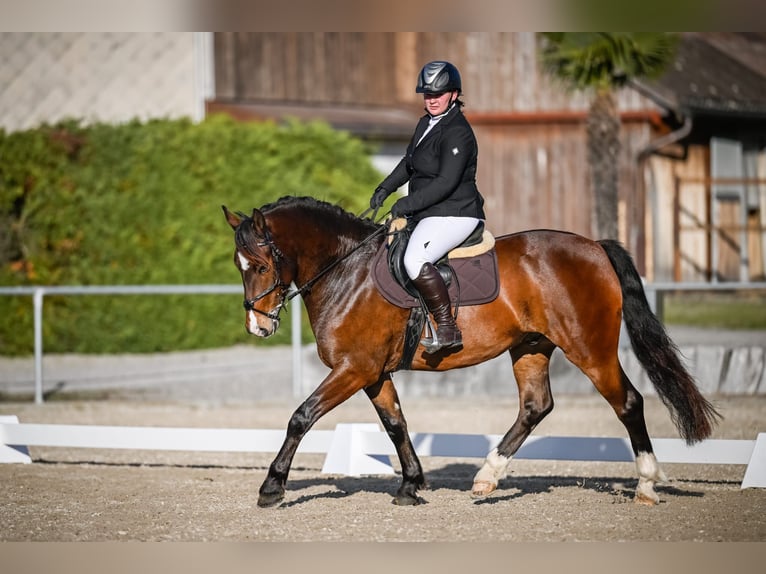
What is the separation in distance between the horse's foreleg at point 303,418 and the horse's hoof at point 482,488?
118 centimetres

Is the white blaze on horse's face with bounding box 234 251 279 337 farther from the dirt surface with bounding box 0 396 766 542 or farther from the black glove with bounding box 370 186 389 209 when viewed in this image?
the dirt surface with bounding box 0 396 766 542

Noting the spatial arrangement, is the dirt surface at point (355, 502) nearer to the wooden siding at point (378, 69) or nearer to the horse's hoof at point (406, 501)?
the horse's hoof at point (406, 501)

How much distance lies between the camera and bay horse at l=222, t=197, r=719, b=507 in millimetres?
7027

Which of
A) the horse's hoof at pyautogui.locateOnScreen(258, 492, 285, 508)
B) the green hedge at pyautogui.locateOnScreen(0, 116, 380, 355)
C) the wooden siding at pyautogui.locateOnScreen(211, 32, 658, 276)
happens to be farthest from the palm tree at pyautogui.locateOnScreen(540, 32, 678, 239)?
the horse's hoof at pyautogui.locateOnScreen(258, 492, 285, 508)

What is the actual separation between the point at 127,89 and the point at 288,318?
8033mm

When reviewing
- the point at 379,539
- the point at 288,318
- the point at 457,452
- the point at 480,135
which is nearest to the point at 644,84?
the point at 480,135

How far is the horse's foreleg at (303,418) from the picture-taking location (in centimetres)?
694

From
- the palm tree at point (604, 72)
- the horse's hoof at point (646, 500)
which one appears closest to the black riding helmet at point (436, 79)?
the horse's hoof at point (646, 500)

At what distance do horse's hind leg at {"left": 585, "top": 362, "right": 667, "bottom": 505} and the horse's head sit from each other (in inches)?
87.5

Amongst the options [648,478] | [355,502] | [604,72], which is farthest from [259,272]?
[604,72]

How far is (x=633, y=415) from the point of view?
7.29m

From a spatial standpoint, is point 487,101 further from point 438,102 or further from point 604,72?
point 438,102
